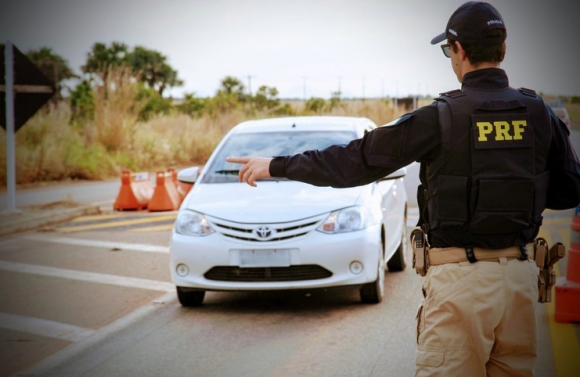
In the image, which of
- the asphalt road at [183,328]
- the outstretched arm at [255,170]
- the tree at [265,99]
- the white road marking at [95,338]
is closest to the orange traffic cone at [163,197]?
the asphalt road at [183,328]

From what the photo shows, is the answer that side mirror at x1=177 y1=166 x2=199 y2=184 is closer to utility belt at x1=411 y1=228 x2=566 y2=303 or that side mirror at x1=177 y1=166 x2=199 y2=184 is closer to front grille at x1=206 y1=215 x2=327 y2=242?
front grille at x1=206 y1=215 x2=327 y2=242

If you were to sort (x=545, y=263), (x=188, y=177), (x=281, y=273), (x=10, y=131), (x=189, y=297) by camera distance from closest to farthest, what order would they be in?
(x=545, y=263), (x=281, y=273), (x=189, y=297), (x=188, y=177), (x=10, y=131)

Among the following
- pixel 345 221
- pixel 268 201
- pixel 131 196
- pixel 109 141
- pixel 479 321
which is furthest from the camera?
pixel 109 141

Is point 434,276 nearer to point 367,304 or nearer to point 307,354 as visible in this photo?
point 307,354

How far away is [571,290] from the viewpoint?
279 inches

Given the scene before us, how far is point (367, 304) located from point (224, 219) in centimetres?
152

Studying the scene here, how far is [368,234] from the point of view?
25.7ft

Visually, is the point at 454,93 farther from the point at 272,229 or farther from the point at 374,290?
the point at 374,290

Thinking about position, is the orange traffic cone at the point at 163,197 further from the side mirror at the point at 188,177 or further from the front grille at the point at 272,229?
the front grille at the point at 272,229

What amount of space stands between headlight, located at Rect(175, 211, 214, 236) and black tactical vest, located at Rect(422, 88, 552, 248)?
4632 millimetres

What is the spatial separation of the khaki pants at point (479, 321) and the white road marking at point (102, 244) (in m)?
8.38

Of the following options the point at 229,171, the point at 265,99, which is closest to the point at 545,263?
the point at 229,171

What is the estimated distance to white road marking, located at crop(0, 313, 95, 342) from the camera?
7.30m

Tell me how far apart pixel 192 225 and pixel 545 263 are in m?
4.79
